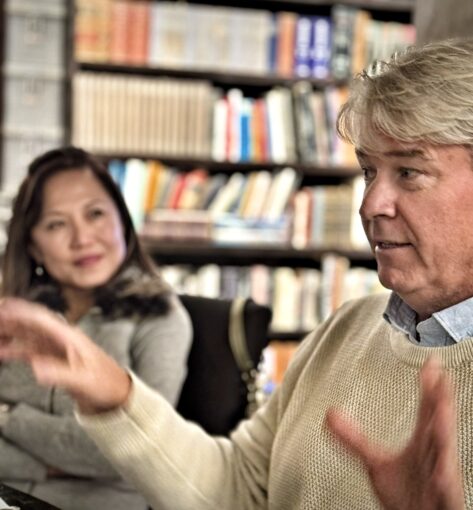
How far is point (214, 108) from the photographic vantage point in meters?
3.29

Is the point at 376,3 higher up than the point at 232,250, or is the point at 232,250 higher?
the point at 376,3

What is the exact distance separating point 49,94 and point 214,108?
63 cm

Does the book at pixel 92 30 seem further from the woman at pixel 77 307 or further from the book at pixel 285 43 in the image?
the woman at pixel 77 307

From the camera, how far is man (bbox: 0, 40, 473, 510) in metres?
1.06

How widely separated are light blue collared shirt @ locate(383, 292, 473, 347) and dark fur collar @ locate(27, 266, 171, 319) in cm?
73

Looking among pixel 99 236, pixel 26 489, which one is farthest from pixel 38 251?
pixel 26 489

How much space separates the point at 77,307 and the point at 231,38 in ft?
5.53

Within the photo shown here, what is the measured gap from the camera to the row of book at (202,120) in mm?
3217

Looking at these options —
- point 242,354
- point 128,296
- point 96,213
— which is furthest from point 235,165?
point 242,354

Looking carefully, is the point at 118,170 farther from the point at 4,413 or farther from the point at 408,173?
the point at 408,173

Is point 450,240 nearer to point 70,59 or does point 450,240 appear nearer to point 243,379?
point 243,379

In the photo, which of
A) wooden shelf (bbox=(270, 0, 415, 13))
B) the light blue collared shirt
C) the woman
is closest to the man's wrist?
the woman

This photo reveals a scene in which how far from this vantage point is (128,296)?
6.19 feet

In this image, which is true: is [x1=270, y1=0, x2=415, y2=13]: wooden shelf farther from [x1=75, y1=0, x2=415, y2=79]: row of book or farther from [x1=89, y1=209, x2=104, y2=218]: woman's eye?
[x1=89, y1=209, x2=104, y2=218]: woman's eye
